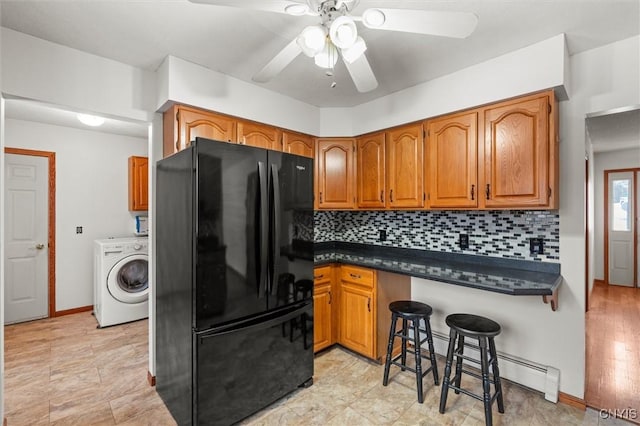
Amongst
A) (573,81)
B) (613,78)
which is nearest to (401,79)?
(573,81)

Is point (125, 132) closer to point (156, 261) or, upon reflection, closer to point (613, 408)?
point (156, 261)

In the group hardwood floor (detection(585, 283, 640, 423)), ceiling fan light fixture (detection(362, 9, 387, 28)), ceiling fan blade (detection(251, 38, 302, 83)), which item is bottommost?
hardwood floor (detection(585, 283, 640, 423))

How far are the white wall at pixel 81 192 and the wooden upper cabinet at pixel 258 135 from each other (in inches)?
108

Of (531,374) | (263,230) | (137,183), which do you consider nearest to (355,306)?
(263,230)

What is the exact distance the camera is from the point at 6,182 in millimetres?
3605

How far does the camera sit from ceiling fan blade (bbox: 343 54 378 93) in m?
1.58

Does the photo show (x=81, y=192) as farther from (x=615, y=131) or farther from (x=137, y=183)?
(x=615, y=131)

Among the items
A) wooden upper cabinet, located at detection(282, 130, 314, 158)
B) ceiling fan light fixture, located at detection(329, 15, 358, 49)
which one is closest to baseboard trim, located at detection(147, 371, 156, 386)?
wooden upper cabinet, located at detection(282, 130, 314, 158)

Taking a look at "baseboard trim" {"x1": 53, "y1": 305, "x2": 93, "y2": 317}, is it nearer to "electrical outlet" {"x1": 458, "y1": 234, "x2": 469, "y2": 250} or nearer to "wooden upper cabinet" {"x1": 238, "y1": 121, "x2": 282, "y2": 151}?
"wooden upper cabinet" {"x1": 238, "y1": 121, "x2": 282, "y2": 151}

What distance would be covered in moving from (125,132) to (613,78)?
16.8ft

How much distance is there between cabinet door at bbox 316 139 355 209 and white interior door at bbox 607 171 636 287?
5.30 meters

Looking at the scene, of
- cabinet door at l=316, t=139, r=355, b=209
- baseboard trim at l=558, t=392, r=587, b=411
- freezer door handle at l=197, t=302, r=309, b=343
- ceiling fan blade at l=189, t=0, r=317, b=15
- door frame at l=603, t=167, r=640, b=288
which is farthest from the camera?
door frame at l=603, t=167, r=640, b=288

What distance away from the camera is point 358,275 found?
8.86 feet

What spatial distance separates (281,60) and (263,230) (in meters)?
1.01
